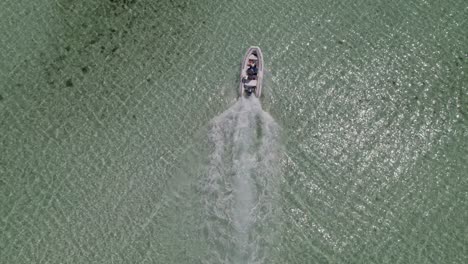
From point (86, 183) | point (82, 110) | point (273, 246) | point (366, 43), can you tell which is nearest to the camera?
point (273, 246)

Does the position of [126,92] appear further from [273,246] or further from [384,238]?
[384,238]

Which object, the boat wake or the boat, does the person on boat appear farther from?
the boat wake

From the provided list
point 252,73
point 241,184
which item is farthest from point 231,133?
point 252,73

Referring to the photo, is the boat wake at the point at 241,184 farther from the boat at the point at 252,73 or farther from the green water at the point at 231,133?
the boat at the point at 252,73

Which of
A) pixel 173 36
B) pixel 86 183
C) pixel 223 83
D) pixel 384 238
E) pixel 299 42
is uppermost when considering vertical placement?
pixel 299 42

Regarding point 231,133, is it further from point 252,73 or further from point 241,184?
point 252,73

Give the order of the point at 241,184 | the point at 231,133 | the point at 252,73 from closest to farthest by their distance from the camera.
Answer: the point at 241,184, the point at 231,133, the point at 252,73

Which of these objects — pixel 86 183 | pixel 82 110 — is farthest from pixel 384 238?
pixel 82 110

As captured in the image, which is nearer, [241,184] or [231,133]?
[241,184]
